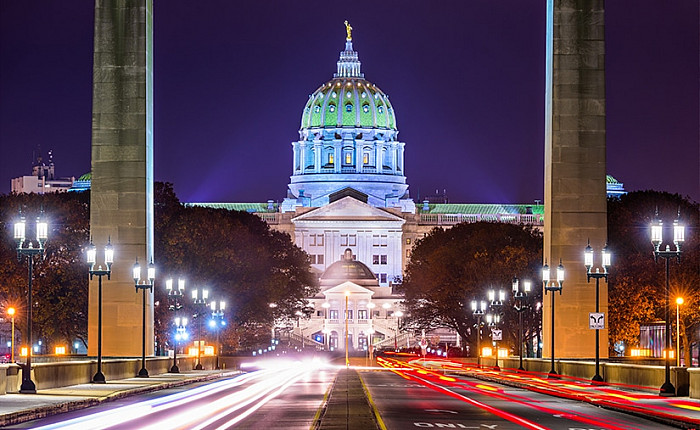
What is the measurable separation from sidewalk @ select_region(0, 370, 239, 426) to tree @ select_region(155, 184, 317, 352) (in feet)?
117

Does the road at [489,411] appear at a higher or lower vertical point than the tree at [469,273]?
lower

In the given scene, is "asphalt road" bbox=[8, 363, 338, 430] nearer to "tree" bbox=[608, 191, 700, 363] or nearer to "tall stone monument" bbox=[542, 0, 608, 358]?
"tall stone monument" bbox=[542, 0, 608, 358]

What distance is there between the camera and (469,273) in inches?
4904

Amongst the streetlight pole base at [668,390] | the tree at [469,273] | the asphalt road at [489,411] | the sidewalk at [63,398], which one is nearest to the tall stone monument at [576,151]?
the asphalt road at [489,411]

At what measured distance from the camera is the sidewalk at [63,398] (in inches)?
1289

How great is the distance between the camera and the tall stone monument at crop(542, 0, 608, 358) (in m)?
65.4

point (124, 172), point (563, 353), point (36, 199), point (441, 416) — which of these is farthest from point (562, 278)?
point (36, 199)

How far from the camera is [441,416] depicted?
1341 inches

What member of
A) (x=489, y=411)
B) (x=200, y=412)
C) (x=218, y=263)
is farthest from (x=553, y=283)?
(x=218, y=263)

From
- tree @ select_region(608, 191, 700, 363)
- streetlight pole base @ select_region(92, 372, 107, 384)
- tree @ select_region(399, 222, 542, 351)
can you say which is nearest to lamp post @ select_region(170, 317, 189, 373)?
streetlight pole base @ select_region(92, 372, 107, 384)

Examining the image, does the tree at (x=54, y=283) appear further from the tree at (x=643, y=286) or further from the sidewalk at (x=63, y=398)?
the sidewalk at (x=63, y=398)

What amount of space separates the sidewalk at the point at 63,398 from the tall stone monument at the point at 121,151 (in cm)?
1218

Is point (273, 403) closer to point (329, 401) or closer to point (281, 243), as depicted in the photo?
point (329, 401)

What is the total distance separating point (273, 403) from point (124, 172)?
28.1 m
